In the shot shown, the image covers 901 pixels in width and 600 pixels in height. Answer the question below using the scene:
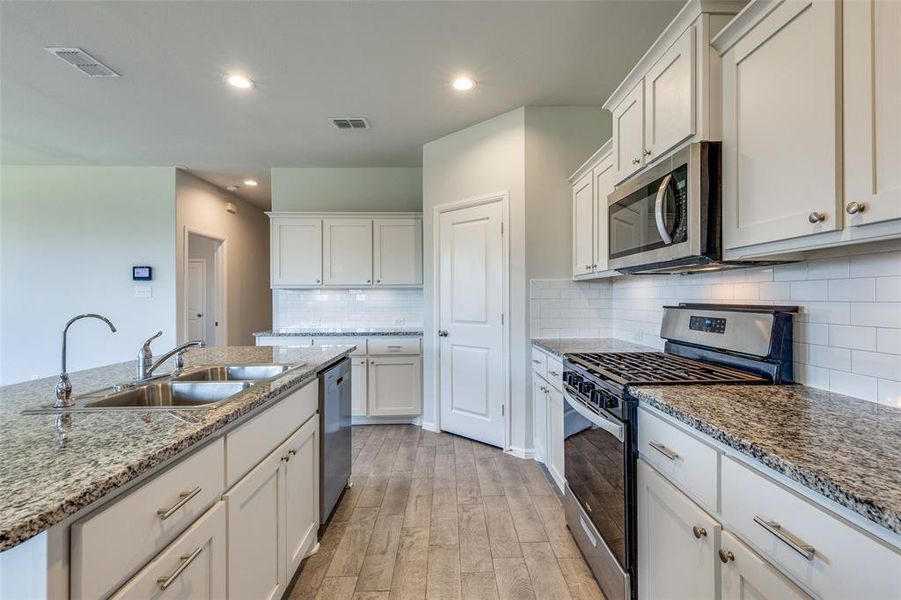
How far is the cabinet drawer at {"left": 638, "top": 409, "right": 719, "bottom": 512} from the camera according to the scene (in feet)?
3.30

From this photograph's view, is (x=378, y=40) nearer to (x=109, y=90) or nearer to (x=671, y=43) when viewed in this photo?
(x=671, y=43)

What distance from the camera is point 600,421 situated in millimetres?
1522

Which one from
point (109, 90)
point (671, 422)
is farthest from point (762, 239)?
point (109, 90)

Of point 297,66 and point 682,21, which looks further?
point 297,66

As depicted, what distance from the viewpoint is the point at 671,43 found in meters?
1.57

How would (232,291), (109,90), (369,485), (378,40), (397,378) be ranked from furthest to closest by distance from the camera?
1. (232,291)
2. (397,378)
3. (109,90)
4. (369,485)
5. (378,40)

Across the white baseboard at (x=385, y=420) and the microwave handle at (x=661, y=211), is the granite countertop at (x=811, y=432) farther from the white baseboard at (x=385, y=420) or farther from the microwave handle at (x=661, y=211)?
the white baseboard at (x=385, y=420)

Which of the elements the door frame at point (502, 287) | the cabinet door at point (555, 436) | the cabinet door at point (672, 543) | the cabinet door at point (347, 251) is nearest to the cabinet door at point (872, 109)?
the cabinet door at point (672, 543)

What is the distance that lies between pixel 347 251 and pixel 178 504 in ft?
11.4

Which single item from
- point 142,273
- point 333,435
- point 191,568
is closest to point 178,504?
point 191,568

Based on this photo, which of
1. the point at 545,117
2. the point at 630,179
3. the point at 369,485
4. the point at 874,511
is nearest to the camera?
the point at 874,511

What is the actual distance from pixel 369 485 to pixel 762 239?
246 centimetres

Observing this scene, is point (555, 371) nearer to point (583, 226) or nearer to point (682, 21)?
point (583, 226)

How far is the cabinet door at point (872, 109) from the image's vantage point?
2.87 ft
